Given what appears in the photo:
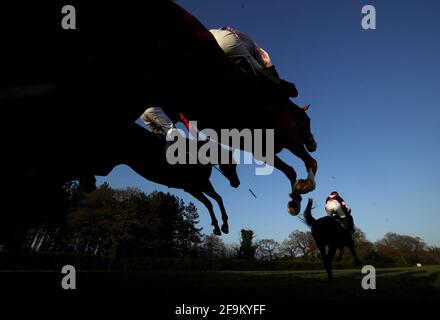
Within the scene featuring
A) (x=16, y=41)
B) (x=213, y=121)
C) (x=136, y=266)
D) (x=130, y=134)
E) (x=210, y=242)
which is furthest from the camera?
(x=210, y=242)

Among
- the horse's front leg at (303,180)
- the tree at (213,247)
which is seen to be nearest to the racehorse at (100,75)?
the horse's front leg at (303,180)

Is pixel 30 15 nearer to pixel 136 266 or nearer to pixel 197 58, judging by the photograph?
pixel 197 58

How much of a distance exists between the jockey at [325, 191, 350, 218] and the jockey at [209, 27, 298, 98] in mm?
8234

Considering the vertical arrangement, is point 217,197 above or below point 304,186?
above

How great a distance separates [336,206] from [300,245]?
223 feet

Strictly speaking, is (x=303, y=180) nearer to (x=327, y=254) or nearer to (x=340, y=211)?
(x=327, y=254)

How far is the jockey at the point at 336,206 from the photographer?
10.4 m

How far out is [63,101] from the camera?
1840mm

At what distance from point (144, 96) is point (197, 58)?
0.49 metres

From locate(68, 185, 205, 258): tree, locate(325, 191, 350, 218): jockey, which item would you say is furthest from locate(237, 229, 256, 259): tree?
locate(325, 191, 350, 218): jockey

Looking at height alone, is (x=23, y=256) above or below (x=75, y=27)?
below

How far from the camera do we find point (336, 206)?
10391mm

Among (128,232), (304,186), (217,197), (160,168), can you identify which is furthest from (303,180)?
(128,232)
